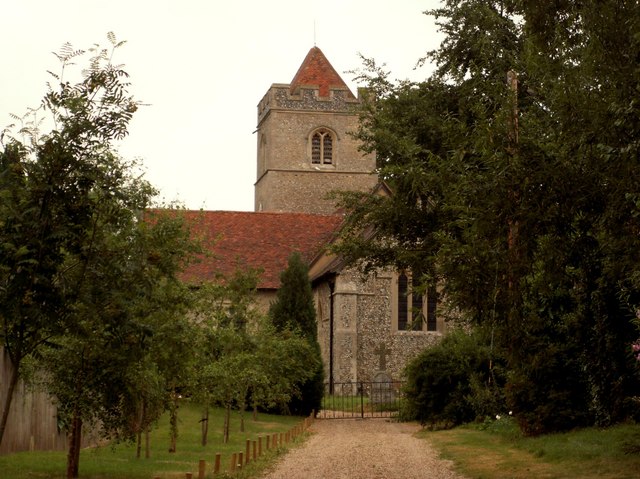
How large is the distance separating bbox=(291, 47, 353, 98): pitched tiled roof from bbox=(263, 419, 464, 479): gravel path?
3291cm

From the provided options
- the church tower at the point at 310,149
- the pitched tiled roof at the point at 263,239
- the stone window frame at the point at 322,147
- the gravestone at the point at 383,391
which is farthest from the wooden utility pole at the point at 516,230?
the stone window frame at the point at 322,147

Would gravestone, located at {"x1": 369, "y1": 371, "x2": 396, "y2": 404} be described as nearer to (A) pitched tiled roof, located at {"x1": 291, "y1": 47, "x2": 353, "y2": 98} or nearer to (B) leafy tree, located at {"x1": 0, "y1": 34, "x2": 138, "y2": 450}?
(A) pitched tiled roof, located at {"x1": 291, "y1": 47, "x2": 353, "y2": 98}

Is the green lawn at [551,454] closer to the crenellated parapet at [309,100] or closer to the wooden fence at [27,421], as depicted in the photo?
the wooden fence at [27,421]

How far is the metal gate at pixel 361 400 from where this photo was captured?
3442 centimetres

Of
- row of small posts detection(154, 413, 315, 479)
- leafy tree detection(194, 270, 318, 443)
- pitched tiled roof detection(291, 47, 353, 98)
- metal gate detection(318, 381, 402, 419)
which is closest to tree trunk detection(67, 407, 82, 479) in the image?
row of small posts detection(154, 413, 315, 479)

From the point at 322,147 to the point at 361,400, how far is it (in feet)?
80.8

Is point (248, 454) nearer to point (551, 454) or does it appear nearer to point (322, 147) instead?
point (551, 454)

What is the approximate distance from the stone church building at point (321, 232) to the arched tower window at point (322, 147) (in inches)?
2.2

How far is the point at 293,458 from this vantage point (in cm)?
1889

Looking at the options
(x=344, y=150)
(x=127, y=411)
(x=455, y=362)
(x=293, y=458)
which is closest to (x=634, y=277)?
(x=127, y=411)

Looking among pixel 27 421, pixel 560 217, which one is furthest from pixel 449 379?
pixel 560 217

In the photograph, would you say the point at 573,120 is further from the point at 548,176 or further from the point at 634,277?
the point at 634,277

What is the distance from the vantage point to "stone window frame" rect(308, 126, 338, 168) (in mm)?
56906

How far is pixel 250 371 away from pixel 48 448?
5647 millimetres
